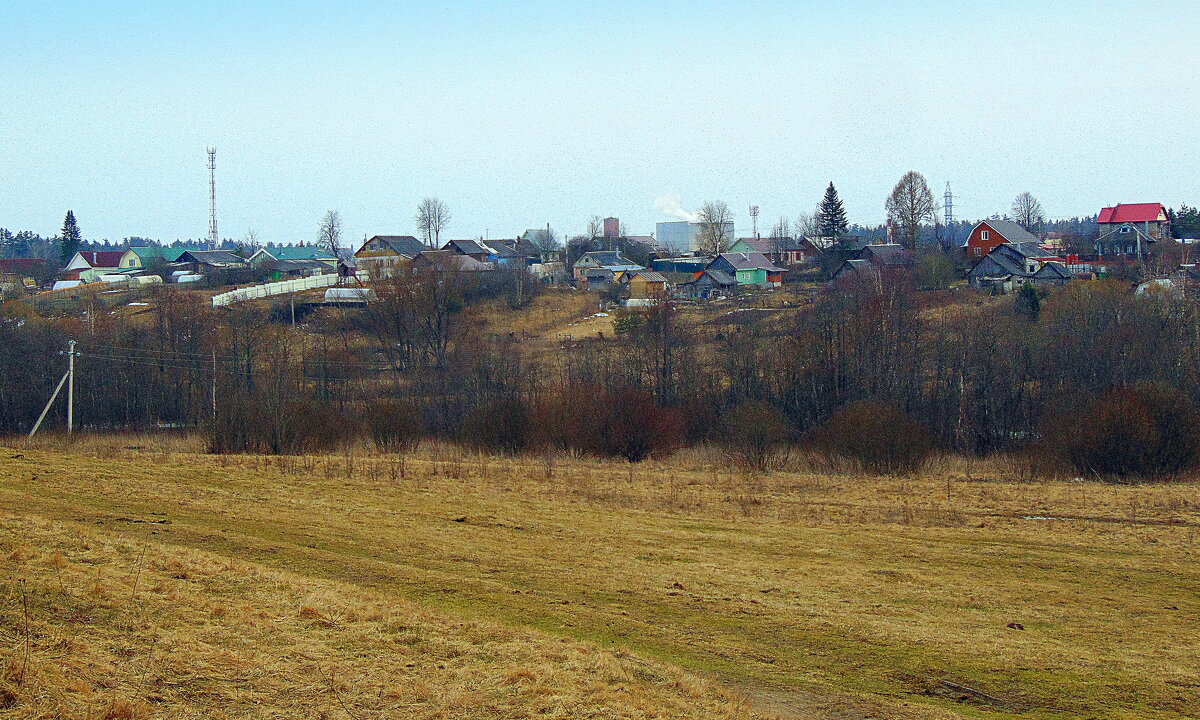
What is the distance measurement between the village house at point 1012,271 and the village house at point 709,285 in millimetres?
17408

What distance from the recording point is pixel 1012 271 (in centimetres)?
6444

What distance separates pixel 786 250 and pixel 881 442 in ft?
232

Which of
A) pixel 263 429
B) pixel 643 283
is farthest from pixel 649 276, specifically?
pixel 263 429

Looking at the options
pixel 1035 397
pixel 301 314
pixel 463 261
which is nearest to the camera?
pixel 1035 397

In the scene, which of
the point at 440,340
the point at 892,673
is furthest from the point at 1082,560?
the point at 440,340

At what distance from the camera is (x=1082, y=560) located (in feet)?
46.3

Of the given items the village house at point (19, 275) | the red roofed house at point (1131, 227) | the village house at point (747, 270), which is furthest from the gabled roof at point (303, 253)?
the red roofed house at point (1131, 227)

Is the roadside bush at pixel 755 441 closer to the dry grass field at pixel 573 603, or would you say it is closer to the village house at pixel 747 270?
the dry grass field at pixel 573 603

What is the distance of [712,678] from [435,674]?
2.43m

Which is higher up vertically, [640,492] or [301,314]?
[301,314]

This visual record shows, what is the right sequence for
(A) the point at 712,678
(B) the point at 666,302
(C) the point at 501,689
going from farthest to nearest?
(B) the point at 666,302 < (A) the point at 712,678 < (C) the point at 501,689

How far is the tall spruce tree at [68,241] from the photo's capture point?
378ft

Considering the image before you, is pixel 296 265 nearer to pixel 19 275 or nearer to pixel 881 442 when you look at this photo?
pixel 19 275

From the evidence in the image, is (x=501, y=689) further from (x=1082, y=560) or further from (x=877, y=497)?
(x=877, y=497)
